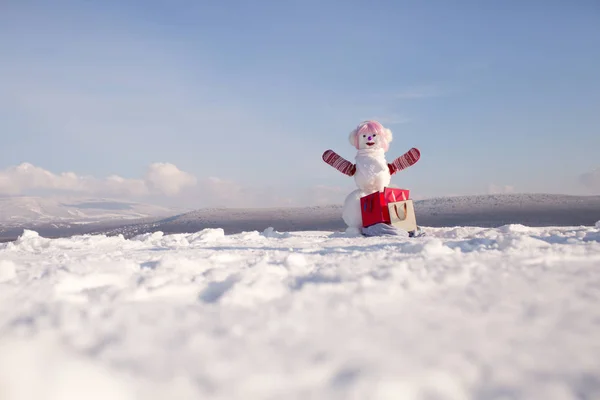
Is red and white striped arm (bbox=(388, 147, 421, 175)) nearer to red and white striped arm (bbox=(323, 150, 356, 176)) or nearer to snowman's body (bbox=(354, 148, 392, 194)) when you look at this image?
snowman's body (bbox=(354, 148, 392, 194))

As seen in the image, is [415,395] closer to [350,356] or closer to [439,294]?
[350,356]

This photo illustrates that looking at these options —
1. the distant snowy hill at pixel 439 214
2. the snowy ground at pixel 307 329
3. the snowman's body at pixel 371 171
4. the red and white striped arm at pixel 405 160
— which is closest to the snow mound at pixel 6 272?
the snowy ground at pixel 307 329

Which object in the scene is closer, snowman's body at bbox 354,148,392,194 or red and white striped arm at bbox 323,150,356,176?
snowman's body at bbox 354,148,392,194

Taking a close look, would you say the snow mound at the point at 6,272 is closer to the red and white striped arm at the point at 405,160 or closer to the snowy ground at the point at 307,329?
the snowy ground at the point at 307,329

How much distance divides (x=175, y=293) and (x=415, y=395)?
3.87ft

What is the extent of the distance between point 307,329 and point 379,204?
4.67 meters

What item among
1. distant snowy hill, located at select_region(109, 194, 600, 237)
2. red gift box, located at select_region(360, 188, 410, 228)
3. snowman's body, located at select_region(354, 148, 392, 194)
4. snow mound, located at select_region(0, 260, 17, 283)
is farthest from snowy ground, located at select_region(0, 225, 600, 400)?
distant snowy hill, located at select_region(109, 194, 600, 237)

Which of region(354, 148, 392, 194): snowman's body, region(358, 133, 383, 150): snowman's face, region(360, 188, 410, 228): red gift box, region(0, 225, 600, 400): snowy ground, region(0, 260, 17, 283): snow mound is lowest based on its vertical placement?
region(0, 225, 600, 400): snowy ground

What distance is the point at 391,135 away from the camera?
22.3 ft

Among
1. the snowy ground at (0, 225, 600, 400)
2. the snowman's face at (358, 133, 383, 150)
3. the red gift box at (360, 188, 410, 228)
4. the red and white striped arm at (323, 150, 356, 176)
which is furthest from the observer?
the red and white striped arm at (323, 150, 356, 176)

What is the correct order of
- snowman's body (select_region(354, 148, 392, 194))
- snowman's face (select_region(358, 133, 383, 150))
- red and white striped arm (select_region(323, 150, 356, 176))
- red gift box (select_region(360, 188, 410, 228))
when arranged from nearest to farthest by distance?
red gift box (select_region(360, 188, 410, 228))
snowman's body (select_region(354, 148, 392, 194))
snowman's face (select_region(358, 133, 383, 150))
red and white striped arm (select_region(323, 150, 356, 176))

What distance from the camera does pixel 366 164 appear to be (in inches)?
256

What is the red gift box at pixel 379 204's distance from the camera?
6082 mm

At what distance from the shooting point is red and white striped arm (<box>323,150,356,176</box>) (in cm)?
673
